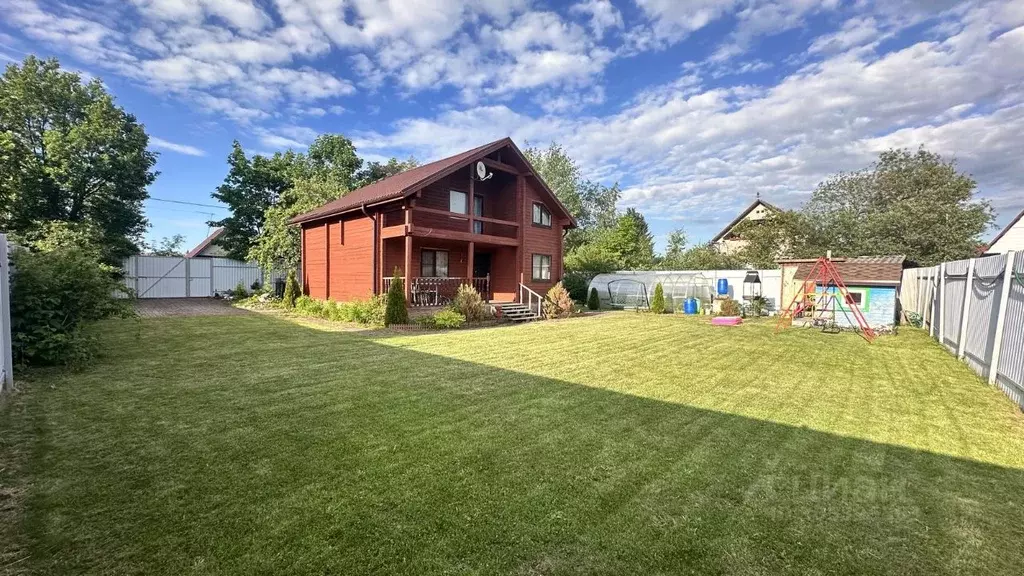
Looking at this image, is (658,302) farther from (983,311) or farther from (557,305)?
(983,311)

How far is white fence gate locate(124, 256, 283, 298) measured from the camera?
23.2 metres

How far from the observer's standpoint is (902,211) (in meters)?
22.7

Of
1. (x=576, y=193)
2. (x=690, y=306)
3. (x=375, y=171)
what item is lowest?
(x=690, y=306)

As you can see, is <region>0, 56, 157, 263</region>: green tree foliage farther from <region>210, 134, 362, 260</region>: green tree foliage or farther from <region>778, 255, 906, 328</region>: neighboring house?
<region>778, 255, 906, 328</region>: neighboring house

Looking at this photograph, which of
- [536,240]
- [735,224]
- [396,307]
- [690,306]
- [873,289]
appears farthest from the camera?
[735,224]

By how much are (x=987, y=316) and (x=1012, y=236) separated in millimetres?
33282

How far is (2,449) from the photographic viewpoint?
349 centimetres

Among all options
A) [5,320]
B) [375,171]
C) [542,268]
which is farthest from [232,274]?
[5,320]

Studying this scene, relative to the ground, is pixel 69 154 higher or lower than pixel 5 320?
higher

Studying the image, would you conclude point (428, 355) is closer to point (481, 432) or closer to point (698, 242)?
point (481, 432)

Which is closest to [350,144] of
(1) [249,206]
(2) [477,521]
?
(1) [249,206]

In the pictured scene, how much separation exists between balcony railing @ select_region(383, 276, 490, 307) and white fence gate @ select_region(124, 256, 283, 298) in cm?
1341

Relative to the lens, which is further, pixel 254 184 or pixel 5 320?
pixel 254 184

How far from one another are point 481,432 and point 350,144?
30.3m
